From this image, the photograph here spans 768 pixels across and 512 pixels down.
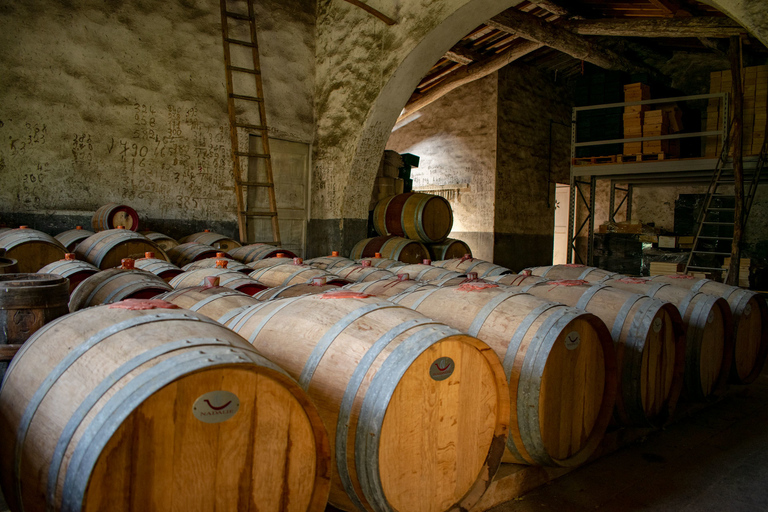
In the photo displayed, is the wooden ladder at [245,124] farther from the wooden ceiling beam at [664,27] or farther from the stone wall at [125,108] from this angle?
the wooden ceiling beam at [664,27]

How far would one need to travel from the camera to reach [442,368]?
179 cm

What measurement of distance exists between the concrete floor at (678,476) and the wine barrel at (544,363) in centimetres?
24

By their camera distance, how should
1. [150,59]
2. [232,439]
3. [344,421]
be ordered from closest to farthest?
[232,439]
[344,421]
[150,59]

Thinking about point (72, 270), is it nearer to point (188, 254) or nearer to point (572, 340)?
point (188, 254)

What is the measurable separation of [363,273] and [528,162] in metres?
10.3

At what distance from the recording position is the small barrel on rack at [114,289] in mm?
2963

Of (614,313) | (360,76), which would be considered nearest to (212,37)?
(360,76)

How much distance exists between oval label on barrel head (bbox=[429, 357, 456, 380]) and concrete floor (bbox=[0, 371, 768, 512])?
38.9 inches

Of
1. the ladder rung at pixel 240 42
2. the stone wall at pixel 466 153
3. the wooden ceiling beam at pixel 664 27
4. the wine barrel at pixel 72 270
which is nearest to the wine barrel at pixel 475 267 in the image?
the wine barrel at pixel 72 270

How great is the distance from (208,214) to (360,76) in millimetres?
3431

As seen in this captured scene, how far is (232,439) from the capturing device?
1.34m

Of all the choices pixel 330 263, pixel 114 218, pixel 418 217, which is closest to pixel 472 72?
pixel 418 217

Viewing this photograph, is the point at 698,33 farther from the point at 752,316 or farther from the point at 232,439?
the point at 232,439

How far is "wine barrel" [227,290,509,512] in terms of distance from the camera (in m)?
1.65
